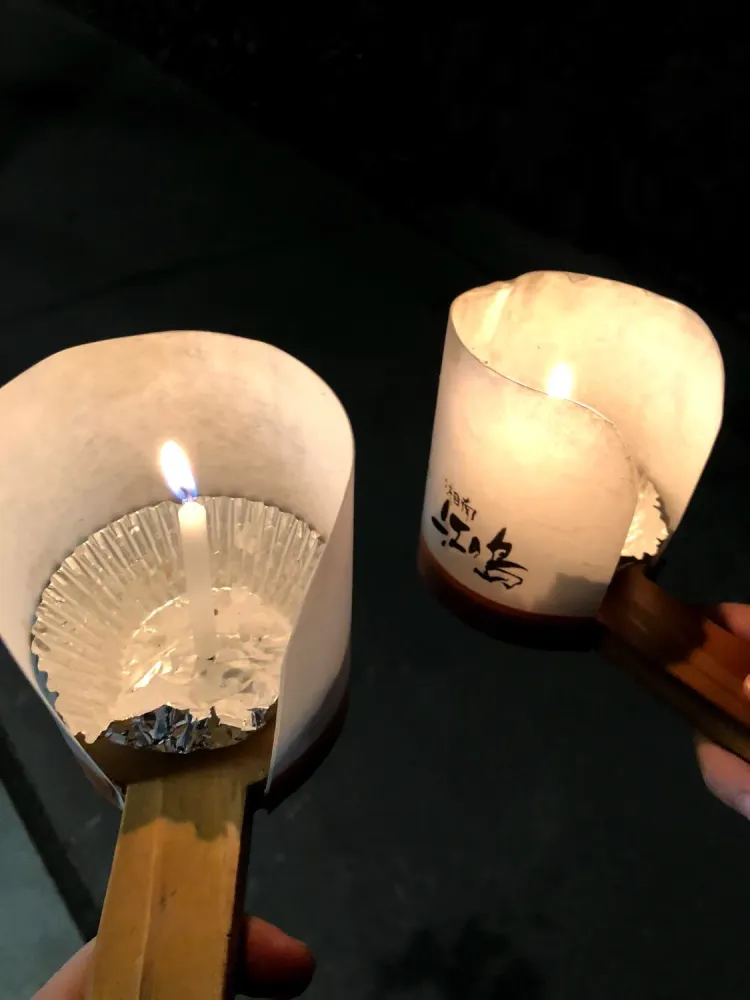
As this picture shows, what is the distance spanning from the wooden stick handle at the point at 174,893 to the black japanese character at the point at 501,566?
0.20m

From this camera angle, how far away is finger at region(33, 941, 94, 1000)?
35cm

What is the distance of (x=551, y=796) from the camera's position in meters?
0.65

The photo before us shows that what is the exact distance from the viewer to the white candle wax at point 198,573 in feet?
1.43

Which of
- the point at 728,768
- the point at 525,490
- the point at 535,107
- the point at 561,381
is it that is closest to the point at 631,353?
the point at 561,381

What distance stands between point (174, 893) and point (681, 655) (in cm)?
28

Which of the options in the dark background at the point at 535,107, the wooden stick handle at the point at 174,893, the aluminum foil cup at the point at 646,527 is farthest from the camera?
the dark background at the point at 535,107

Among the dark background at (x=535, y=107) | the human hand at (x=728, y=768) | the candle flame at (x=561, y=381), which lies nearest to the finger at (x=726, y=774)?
the human hand at (x=728, y=768)

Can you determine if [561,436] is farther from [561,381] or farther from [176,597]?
[176,597]

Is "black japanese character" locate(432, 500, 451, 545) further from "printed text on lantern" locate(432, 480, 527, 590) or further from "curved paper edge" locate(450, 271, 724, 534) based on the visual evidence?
"curved paper edge" locate(450, 271, 724, 534)

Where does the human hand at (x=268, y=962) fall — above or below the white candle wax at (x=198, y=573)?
below

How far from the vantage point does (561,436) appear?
0.44 meters

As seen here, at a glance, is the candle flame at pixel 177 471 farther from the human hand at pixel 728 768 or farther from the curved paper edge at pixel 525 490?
the human hand at pixel 728 768

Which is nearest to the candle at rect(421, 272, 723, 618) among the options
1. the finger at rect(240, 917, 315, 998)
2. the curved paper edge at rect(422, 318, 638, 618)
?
the curved paper edge at rect(422, 318, 638, 618)

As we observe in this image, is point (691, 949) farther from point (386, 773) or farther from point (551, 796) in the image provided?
point (386, 773)
